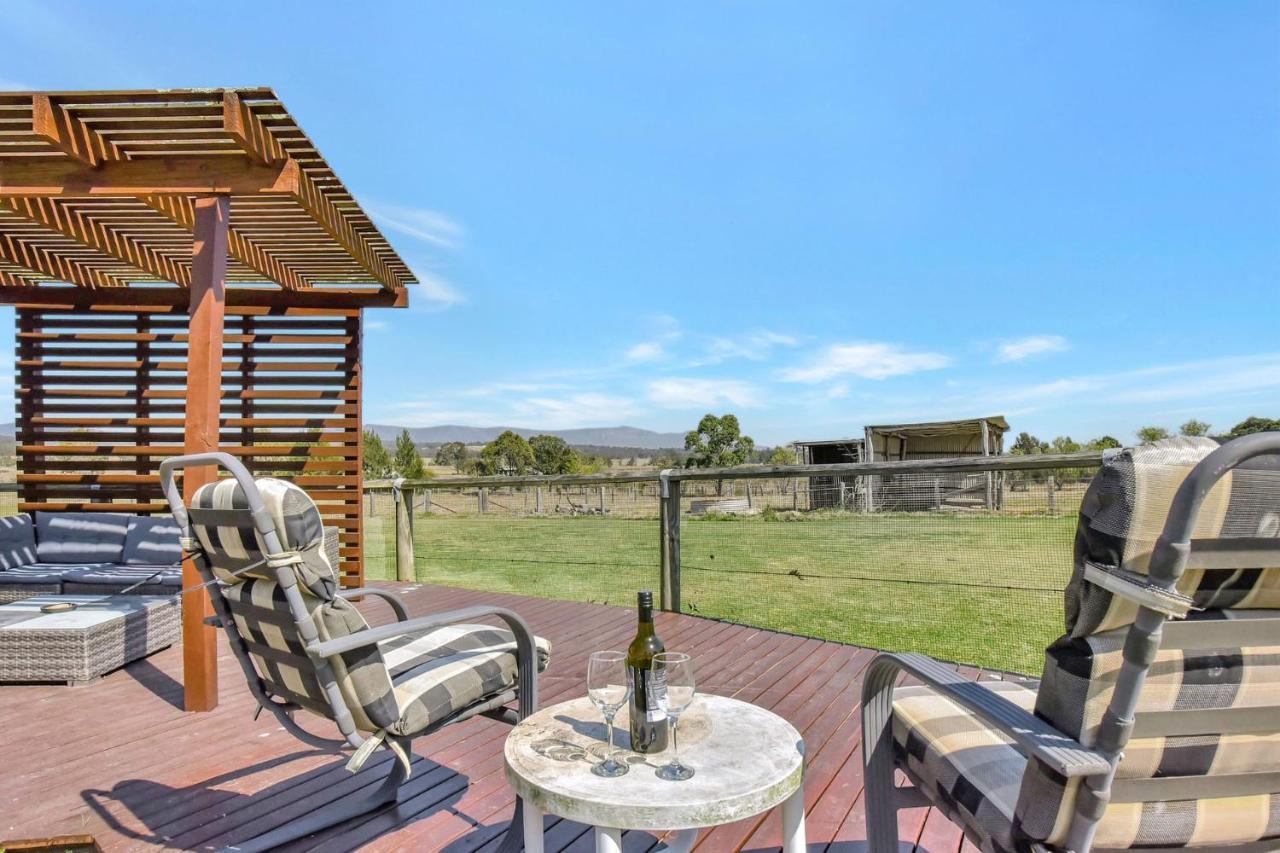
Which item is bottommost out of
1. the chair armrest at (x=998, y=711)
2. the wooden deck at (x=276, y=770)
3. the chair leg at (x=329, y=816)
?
the wooden deck at (x=276, y=770)

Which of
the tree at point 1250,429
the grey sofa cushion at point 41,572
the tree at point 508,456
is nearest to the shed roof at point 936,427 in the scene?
the tree at point 1250,429

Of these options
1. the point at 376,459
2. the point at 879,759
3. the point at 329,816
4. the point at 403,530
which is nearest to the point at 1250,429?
the point at 879,759

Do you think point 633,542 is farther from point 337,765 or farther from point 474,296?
point 474,296

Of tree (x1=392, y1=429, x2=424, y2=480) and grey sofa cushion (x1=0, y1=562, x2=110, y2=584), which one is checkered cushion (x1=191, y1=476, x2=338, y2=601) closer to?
grey sofa cushion (x1=0, y1=562, x2=110, y2=584)

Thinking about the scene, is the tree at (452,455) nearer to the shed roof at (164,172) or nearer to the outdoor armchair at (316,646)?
the shed roof at (164,172)

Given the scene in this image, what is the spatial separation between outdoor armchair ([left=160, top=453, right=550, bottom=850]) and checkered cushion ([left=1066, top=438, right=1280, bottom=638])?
1.37 m

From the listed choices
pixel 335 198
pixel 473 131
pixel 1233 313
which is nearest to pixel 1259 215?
→ pixel 1233 313

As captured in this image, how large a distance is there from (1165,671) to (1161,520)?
9.2 inches

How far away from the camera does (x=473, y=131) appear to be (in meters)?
9.75

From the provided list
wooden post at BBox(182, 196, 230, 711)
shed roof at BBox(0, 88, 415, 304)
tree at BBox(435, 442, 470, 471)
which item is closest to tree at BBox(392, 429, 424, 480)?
tree at BBox(435, 442, 470, 471)

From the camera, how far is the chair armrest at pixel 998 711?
36.2 inches

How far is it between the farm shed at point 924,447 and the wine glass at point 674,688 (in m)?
6.60

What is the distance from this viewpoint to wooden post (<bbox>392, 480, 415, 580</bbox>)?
5941mm

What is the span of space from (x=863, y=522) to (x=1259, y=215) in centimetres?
2224
